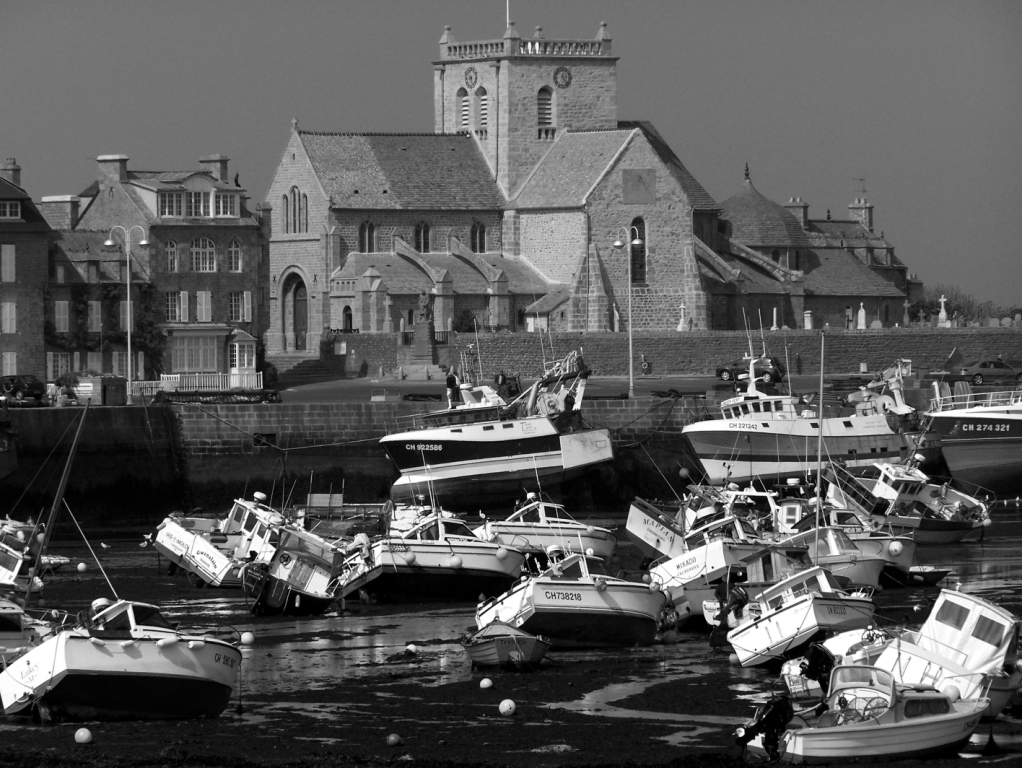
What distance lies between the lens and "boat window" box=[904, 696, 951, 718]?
25.2 m

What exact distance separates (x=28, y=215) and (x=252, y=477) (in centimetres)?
1670

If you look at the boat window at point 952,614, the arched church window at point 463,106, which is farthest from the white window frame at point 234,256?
the boat window at point 952,614

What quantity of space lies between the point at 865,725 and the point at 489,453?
101 ft

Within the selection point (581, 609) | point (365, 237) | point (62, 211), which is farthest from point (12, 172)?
point (581, 609)

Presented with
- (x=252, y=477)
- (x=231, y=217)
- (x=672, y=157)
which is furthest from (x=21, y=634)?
(x=672, y=157)

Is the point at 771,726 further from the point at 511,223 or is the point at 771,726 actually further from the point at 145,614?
the point at 511,223

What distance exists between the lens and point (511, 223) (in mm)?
95062

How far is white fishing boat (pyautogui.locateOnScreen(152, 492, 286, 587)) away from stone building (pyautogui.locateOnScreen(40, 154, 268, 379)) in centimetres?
2818

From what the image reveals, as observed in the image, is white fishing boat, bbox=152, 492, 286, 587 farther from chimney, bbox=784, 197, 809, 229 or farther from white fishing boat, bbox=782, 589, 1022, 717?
chimney, bbox=784, 197, 809, 229

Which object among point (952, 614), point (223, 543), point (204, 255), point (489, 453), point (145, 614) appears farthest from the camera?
point (204, 255)

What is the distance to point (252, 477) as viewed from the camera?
188ft

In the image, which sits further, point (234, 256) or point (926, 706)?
point (234, 256)

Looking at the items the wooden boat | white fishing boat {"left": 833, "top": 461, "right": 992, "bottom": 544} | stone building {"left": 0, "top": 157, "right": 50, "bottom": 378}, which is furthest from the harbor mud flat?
stone building {"left": 0, "top": 157, "right": 50, "bottom": 378}

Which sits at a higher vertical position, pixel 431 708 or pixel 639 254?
pixel 639 254
